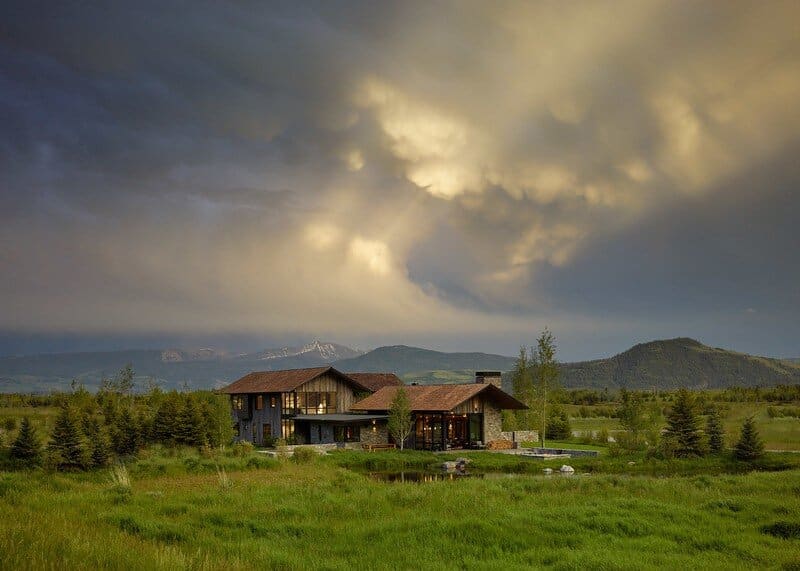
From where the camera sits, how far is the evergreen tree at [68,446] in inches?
1457

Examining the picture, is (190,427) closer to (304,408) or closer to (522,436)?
(304,408)

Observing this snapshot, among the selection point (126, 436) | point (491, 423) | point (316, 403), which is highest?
point (316, 403)

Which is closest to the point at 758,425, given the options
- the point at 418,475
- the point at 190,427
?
the point at 418,475

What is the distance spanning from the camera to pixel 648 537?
1642cm

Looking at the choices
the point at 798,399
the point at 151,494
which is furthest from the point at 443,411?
the point at 798,399

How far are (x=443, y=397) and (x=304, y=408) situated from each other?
14295mm

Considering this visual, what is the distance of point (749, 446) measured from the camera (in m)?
39.1

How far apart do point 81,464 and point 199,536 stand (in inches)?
991

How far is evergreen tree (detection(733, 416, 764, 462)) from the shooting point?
3881 cm

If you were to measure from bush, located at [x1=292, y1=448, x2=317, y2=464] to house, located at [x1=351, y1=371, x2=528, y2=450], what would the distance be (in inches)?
438

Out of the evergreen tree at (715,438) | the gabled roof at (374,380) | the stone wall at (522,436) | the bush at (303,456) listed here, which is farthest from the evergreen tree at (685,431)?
the gabled roof at (374,380)

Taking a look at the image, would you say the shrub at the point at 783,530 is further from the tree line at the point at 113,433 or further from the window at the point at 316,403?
the window at the point at 316,403

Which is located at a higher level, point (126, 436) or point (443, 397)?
point (443, 397)

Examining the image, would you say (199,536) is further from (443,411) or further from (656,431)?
(656,431)
